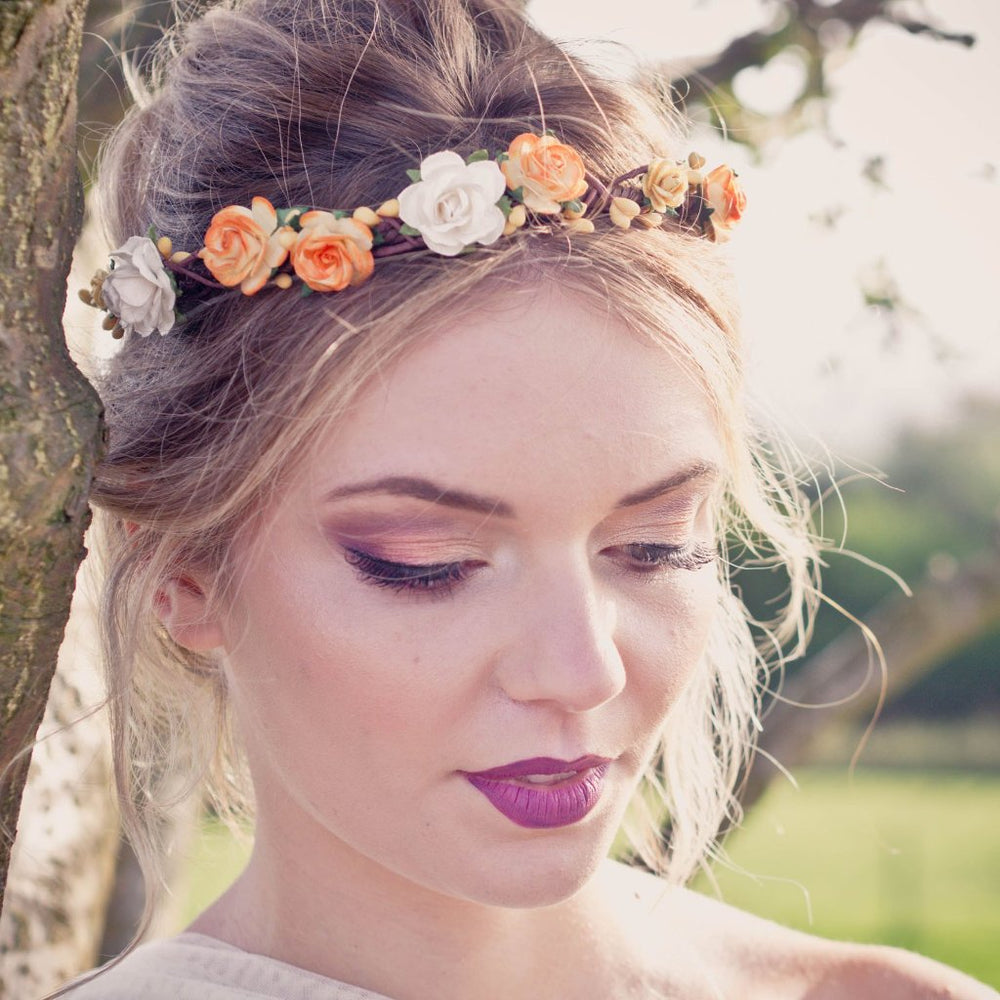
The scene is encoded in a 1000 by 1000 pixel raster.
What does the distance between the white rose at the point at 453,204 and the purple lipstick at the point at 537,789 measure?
61cm

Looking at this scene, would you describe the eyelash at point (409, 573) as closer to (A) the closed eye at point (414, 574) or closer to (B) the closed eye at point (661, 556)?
(A) the closed eye at point (414, 574)

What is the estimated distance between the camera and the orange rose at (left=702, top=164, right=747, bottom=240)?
173cm

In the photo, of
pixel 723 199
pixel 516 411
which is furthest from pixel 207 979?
pixel 723 199

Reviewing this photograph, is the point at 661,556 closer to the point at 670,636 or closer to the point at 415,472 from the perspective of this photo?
the point at 670,636

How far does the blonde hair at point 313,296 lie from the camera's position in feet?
5.00

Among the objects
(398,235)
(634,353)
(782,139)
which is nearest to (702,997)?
(634,353)

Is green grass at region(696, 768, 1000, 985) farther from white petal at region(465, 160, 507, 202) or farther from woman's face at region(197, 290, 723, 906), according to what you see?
white petal at region(465, 160, 507, 202)

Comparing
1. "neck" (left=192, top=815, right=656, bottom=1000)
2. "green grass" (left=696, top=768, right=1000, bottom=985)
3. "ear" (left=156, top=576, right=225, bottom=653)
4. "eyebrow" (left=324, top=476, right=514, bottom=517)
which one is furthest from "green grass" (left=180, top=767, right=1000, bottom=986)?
"eyebrow" (left=324, top=476, right=514, bottom=517)

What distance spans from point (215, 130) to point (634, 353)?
0.63 m

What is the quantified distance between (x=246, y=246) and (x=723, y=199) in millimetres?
651

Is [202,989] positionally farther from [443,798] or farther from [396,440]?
[396,440]

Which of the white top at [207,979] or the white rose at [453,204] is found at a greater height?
the white rose at [453,204]

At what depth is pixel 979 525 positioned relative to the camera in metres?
21.6

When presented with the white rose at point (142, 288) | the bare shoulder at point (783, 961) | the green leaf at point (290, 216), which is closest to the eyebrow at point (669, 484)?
the green leaf at point (290, 216)
